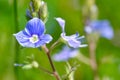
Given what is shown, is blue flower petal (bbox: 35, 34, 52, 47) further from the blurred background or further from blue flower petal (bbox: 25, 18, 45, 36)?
the blurred background

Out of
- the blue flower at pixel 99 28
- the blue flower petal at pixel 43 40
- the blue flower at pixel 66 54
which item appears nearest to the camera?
the blue flower petal at pixel 43 40

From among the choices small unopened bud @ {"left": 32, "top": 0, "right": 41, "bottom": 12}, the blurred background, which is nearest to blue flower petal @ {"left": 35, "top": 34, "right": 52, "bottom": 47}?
small unopened bud @ {"left": 32, "top": 0, "right": 41, "bottom": 12}

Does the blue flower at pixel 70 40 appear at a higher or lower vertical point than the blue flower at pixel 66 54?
A: higher

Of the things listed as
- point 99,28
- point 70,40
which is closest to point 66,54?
point 99,28

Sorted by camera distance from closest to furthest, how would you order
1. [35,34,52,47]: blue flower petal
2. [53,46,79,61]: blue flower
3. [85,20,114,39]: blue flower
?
[35,34,52,47]: blue flower petal, [53,46,79,61]: blue flower, [85,20,114,39]: blue flower

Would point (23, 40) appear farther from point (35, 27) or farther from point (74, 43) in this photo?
point (74, 43)

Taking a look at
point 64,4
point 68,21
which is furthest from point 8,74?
point 64,4

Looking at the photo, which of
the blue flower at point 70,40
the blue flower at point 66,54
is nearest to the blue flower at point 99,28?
the blue flower at point 66,54

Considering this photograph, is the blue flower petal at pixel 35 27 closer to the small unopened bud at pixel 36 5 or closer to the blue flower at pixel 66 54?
the small unopened bud at pixel 36 5
